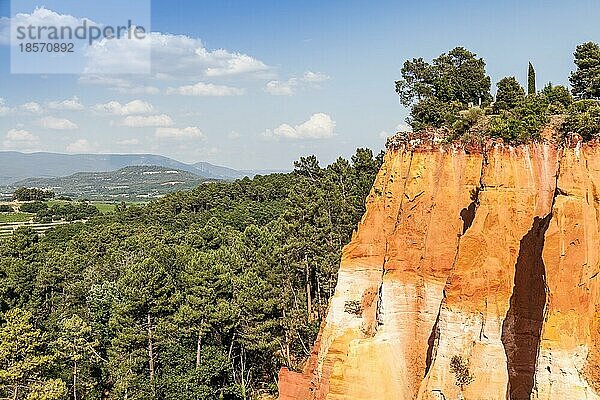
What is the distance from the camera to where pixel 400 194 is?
20984 mm

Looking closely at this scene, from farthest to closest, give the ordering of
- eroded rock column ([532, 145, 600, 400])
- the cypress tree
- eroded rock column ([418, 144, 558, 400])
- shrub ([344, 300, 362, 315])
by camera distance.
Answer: the cypress tree, shrub ([344, 300, 362, 315]), eroded rock column ([418, 144, 558, 400]), eroded rock column ([532, 145, 600, 400])

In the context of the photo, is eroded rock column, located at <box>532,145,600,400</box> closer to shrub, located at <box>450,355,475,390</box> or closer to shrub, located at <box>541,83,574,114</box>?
shrub, located at <box>450,355,475,390</box>

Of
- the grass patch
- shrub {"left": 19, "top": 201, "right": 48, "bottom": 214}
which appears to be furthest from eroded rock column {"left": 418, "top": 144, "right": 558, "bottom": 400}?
shrub {"left": 19, "top": 201, "right": 48, "bottom": 214}

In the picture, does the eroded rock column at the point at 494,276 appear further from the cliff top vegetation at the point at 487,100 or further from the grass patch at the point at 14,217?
the grass patch at the point at 14,217

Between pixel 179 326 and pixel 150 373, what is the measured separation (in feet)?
12.6

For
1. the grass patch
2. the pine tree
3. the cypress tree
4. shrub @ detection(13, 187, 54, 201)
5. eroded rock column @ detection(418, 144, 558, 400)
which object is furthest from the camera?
shrub @ detection(13, 187, 54, 201)

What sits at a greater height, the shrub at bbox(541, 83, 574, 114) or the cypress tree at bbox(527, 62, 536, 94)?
the cypress tree at bbox(527, 62, 536, 94)

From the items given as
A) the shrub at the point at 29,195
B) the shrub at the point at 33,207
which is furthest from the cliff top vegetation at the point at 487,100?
the shrub at the point at 29,195

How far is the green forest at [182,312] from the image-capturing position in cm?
3459

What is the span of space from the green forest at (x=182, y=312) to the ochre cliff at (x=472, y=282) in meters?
15.0

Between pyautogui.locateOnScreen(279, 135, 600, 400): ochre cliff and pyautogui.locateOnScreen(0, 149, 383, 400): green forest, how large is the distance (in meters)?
15.0

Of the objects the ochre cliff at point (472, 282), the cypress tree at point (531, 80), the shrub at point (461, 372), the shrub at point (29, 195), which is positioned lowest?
the shrub at point (29, 195)

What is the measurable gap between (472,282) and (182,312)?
80.3 ft

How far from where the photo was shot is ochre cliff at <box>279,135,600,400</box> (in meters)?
12.8
